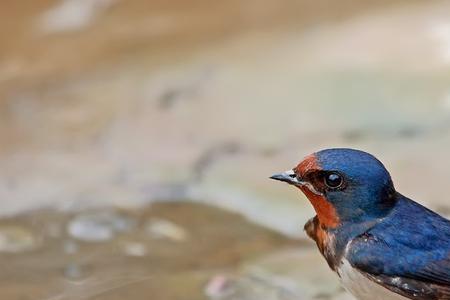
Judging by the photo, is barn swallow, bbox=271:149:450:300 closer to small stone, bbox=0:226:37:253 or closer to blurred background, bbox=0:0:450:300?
blurred background, bbox=0:0:450:300

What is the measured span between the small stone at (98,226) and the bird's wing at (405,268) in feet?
5.62

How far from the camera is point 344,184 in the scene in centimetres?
358

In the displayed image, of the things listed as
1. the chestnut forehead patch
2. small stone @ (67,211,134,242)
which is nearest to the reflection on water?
small stone @ (67,211,134,242)

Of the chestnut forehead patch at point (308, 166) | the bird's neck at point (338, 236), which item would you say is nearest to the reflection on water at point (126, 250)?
the bird's neck at point (338, 236)

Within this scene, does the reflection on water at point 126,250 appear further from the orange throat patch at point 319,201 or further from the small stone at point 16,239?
the orange throat patch at point 319,201

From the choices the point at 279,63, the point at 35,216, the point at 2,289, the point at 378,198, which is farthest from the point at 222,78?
the point at 378,198

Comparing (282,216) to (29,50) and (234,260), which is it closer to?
(234,260)

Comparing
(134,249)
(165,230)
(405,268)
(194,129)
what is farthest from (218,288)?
(194,129)

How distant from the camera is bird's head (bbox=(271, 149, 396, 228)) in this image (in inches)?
141

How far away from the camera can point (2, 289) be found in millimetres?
4508

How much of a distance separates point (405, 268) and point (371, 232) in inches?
Answer: 5.9

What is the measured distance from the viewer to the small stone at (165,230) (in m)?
5.03

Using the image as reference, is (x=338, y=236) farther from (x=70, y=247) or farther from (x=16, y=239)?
(x=16, y=239)

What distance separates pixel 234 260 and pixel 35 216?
987 mm
